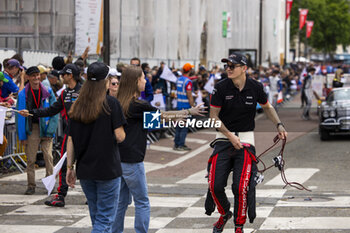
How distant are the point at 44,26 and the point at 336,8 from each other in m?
93.9

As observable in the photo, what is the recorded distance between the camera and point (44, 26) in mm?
22734

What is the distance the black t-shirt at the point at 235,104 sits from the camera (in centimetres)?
761

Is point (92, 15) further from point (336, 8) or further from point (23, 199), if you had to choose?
point (336, 8)

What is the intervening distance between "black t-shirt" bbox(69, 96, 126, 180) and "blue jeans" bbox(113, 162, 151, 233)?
0.67 meters

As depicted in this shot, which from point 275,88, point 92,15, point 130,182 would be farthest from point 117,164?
point 275,88

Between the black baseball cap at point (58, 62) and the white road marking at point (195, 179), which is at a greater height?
the black baseball cap at point (58, 62)

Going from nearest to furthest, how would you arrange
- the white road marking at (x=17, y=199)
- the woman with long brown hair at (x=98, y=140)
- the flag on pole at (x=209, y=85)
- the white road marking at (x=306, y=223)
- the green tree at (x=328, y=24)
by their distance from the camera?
1. the woman with long brown hair at (x=98, y=140)
2. the white road marking at (x=306, y=223)
3. the white road marking at (x=17, y=199)
4. the flag on pole at (x=209, y=85)
5. the green tree at (x=328, y=24)

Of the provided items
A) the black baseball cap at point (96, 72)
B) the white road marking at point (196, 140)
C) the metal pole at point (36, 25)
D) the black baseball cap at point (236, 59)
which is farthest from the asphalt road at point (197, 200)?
the metal pole at point (36, 25)

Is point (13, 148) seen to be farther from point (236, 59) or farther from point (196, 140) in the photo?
point (236, 59)

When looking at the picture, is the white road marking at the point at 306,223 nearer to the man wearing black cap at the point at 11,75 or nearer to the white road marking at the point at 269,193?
the white road marking at the point at 269,193

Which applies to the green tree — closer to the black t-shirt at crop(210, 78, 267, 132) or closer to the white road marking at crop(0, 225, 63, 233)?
the white road marking at crop(0, 225, 63, 233)

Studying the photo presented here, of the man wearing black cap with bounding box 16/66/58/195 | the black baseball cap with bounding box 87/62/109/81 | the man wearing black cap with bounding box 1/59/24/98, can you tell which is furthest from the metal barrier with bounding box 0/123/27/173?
the black baseball cap with bounding box 87/62/109/81

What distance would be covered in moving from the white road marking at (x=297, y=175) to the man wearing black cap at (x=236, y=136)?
4.54 metres

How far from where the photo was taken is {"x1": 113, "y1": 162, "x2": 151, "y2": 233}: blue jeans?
7.02 m
